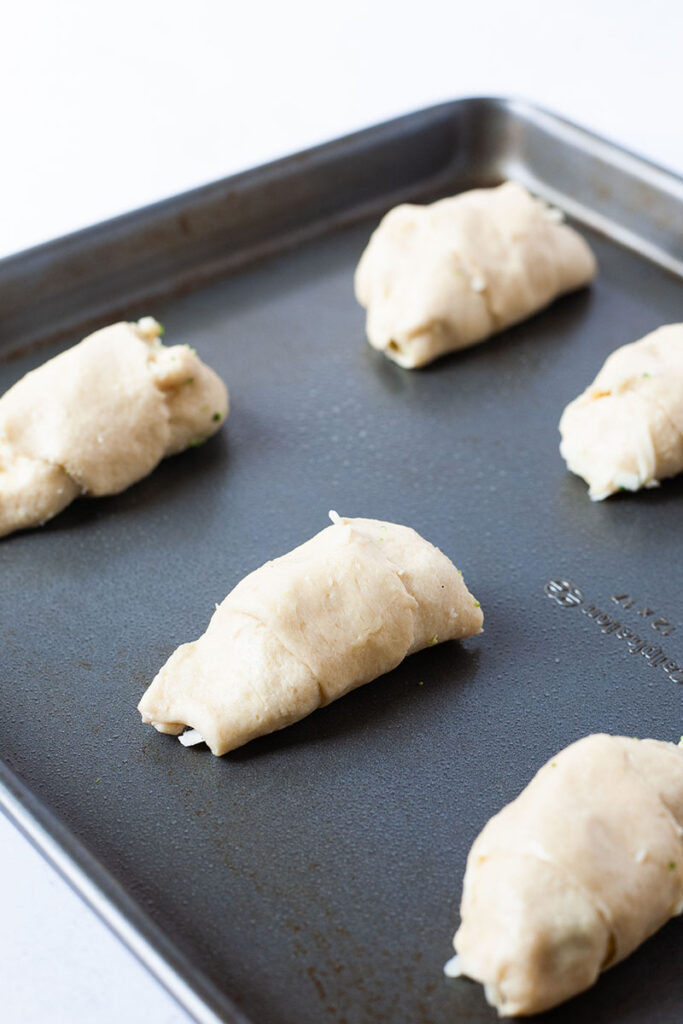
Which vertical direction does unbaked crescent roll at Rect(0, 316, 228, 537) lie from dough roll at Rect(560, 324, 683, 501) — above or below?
above

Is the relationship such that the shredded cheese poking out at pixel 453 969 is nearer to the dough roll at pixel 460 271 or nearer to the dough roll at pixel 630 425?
the dough roll at pixel 630 425

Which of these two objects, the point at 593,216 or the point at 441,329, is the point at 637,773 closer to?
the point at 441,329

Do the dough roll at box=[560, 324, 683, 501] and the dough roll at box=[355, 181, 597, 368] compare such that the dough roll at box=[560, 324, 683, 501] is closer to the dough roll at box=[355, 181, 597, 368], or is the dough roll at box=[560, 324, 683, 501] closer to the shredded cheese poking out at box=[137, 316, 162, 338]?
the dough roll at box=[355, 181, 597, 368]

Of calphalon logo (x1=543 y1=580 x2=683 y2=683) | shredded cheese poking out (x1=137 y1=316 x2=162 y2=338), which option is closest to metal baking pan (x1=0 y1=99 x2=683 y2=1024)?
calphalon logo (x1=543 y1=580 x2=683 y2=683)

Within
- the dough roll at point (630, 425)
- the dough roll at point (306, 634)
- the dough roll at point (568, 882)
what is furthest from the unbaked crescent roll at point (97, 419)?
the dough roll at point (568, 882)

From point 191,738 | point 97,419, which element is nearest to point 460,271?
point 97,419
